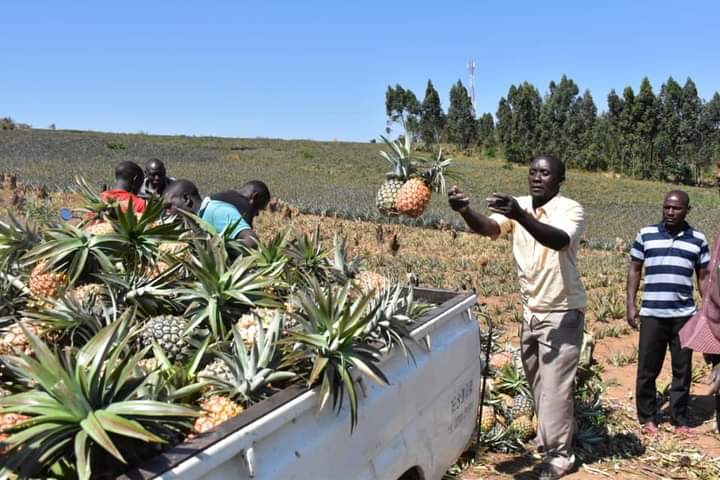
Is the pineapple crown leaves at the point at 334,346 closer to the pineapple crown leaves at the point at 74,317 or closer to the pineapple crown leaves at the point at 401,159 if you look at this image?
the pineapple crown leaves at the point at 74,317

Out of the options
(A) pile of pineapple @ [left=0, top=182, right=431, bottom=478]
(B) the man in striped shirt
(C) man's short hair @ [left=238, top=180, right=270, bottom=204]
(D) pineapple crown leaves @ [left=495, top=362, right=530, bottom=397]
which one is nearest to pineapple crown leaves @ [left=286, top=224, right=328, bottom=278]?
(A) pile of pineapple @ [left=0, top=182, right=431, bottom=478]

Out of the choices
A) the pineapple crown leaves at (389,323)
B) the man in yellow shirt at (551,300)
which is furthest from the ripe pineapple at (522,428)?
the pineapple crown leaves at (389,323)

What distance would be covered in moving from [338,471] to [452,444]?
69.9 inches

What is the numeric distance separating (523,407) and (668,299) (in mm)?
1804

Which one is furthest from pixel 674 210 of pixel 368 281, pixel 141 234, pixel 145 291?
pixel 145 291

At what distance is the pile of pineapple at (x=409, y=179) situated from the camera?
4359 mm

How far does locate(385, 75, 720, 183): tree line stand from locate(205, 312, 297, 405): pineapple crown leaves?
192ft

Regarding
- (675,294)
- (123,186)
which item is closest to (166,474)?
(123,186)

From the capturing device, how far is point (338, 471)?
287cm

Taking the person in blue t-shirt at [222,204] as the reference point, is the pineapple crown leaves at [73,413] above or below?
below

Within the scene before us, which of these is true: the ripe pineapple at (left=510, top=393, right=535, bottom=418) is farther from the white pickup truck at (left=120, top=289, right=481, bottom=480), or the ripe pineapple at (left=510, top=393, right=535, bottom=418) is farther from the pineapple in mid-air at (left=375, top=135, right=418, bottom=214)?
the pineapple in mid-air at (left=375, top=135, right=418, bottom=214)

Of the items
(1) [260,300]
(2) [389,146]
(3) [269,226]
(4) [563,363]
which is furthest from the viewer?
(3) [269,226]

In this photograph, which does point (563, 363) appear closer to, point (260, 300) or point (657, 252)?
point (657, 252)

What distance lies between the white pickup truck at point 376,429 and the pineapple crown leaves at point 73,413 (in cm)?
15
